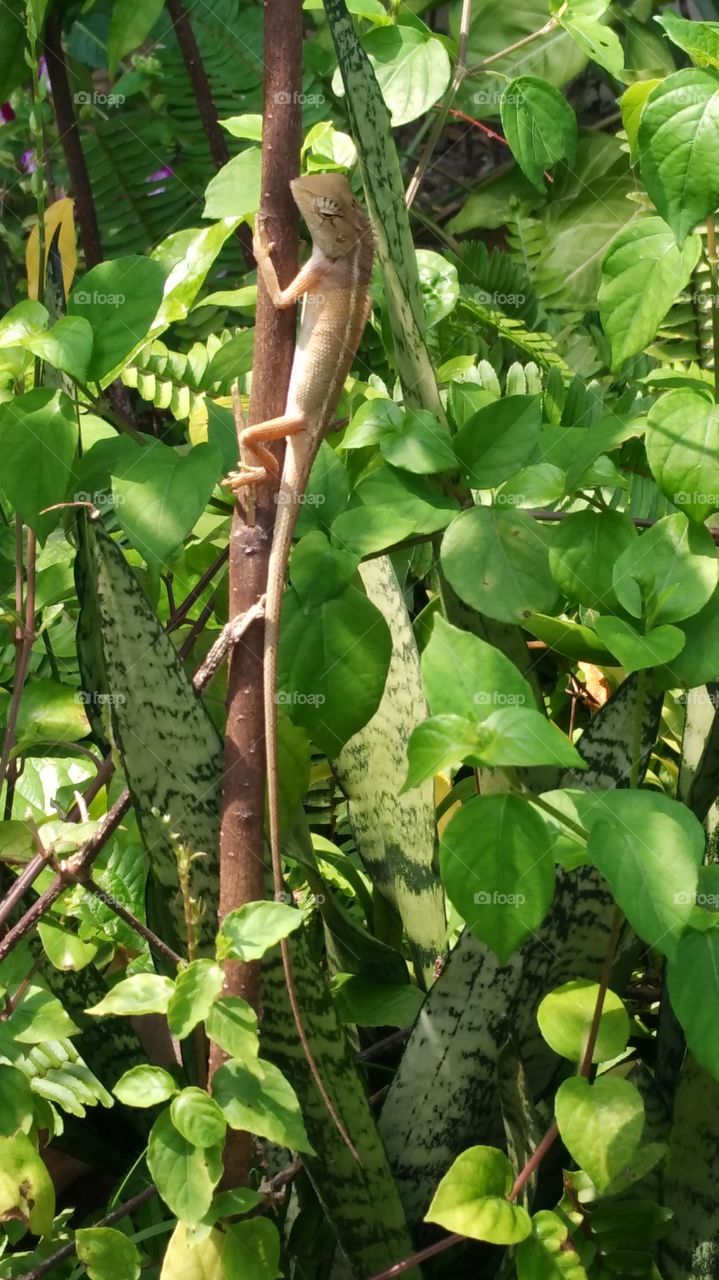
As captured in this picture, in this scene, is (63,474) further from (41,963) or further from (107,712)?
(41,963)

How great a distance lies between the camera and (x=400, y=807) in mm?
1158

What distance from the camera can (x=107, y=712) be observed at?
3.44ft

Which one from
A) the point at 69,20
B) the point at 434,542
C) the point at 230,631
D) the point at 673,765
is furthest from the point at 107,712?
the point at 69,20

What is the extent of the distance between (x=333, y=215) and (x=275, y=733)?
0.70 m

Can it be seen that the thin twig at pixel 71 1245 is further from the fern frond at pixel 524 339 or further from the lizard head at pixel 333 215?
the fern frond at pixel 524 339

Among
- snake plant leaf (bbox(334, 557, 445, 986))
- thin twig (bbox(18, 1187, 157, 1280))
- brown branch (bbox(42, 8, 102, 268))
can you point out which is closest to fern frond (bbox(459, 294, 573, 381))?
brown branch (bbox(42, 8, 102, 268))

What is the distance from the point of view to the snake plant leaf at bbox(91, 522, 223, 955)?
2.85ft

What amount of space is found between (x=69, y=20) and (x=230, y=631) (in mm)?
1277

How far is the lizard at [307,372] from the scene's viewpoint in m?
0.86

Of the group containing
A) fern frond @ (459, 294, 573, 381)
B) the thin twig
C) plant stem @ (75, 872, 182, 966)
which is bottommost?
the thin twig

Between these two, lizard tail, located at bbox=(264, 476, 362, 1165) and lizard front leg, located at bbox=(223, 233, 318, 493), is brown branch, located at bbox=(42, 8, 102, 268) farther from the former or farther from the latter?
lizard tail, located at bbox=(264, 476, 362, 1165)

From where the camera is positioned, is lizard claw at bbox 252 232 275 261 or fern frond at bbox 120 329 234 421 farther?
fern frond at bbox 120 329 234 421

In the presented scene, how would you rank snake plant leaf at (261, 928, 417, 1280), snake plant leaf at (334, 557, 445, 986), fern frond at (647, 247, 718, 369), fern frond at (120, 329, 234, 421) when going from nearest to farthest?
1. snake plant leaf at (261, 928, 417, 1280)
2. snake plant leaf at (334, 557, 445, 986)
3. fern frond at (120, 329, 234, 421)
4. fern frond at (647, 247, 718, 369)


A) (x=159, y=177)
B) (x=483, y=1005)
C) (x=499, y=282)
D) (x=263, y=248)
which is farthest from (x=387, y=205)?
(x=159, y=177)
